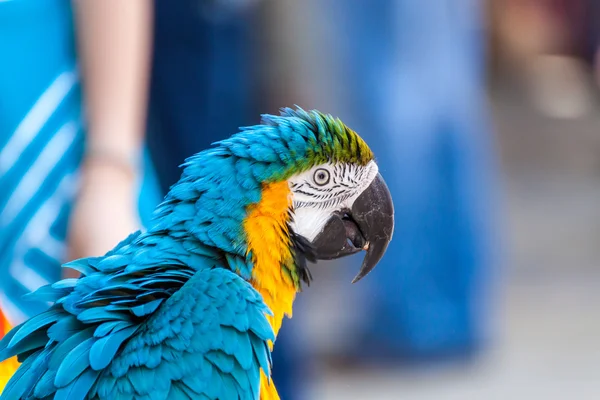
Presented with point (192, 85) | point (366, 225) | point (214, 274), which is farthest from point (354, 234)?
point (192, 85)

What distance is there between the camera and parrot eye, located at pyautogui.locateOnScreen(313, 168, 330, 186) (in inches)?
36.1

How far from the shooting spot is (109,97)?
123cm

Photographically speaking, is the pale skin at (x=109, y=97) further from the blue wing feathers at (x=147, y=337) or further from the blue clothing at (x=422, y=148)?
the blue clothing at (x=422, y=148)

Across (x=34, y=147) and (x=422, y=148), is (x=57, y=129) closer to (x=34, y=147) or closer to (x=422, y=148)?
(x=34, y=147)

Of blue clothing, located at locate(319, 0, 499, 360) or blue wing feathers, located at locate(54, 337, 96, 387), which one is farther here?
blue clothing, located at locate(319, 0, 499, 360)

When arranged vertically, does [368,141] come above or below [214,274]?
below

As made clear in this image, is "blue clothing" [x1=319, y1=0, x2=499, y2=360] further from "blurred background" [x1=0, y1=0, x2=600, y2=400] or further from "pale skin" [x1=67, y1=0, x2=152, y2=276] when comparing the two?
"pale skin" [x1=67, y1=0, x2=152, y2=276]

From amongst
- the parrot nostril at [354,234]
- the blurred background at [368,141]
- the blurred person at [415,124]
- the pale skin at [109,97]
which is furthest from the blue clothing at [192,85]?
the parrot nostril at [354,234]

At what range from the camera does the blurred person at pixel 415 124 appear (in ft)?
6.67

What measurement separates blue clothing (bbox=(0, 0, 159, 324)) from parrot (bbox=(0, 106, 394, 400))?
34 centimetres

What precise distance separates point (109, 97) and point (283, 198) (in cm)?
43

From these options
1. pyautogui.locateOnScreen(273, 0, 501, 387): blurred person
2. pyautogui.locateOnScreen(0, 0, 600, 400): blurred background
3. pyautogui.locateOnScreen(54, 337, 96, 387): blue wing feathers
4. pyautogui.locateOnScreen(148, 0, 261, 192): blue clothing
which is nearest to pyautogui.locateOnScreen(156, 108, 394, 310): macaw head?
pyautogui.locateOnScreen(54, 337, 96, 387): blue wing feathers

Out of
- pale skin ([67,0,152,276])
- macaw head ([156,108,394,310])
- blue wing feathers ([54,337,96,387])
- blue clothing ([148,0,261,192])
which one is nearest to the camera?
blue wing feathers ([54,337,96,387])

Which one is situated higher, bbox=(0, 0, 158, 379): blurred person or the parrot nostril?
bbox=(0, 0, 158, 379): blurred person
